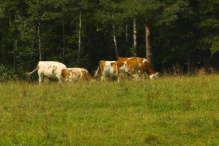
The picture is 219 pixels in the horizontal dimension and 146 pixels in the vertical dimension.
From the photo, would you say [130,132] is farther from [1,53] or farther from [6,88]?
[1,53]

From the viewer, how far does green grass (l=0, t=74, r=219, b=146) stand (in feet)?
26.6

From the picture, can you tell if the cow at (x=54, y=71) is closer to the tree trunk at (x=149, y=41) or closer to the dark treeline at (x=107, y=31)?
the dark treeline at (x=107, y=31)

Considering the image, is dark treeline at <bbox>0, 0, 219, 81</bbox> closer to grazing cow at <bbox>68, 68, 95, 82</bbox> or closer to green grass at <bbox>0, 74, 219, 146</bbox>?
grazing cow at <bbox>68, 68, 95, 82</bbox>

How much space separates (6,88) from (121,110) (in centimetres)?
496

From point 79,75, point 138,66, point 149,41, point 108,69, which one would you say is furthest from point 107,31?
point 138,66

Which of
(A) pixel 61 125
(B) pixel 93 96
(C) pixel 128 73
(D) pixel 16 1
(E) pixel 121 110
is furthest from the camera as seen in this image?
(D) pixel 16 1

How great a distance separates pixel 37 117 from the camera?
9.72 metres

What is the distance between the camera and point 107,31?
1571 inches

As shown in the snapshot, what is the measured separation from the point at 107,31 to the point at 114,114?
30.2 meters

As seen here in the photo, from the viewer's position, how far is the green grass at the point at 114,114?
8109 mm

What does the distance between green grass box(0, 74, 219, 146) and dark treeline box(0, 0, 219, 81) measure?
12185 millimetres

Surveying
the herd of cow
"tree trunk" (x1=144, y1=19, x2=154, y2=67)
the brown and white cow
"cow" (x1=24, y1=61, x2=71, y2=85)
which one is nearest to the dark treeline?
"tree trunk" (x1=144, y1=19, x2=154, y2=67)

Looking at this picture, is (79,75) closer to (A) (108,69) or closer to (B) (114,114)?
(A) (108,69)

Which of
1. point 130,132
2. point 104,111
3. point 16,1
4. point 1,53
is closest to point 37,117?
point 104,111
